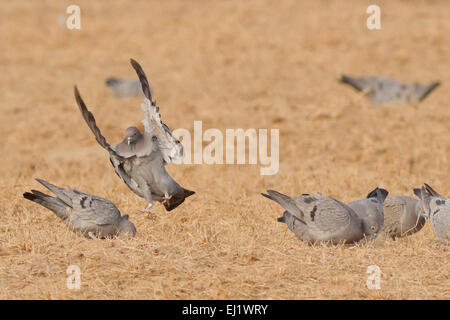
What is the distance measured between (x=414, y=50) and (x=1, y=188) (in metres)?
13.0

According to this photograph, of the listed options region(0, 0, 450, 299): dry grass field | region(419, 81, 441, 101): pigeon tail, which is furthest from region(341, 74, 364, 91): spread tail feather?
region(419, 81, 441, 101): pigeon tail

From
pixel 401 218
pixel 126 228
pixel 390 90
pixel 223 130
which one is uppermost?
pixel 390 90

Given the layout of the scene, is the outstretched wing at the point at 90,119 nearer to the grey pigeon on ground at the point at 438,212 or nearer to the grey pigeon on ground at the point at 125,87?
the grey pigeon on ground at the point at 438,212

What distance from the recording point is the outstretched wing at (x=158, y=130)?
6.57 meters

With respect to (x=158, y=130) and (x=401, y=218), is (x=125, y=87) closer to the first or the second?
(x=158, y=130)

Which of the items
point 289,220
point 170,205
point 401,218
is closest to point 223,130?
point 170,205

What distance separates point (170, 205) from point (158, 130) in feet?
3.06

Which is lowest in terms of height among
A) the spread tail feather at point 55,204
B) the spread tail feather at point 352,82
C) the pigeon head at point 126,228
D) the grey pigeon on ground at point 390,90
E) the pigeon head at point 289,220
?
the pigeon head at point 126,228

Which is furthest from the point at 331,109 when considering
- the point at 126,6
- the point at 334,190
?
the point at 126,6

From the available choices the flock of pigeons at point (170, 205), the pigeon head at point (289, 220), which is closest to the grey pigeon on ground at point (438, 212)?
the flock of pigeons at point (170, 205)

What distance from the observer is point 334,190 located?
9.22 metres

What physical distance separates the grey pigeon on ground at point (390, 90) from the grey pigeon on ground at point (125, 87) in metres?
4.35

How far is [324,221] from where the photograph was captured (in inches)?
251

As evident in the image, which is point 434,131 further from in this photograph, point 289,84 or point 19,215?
point 19,215
